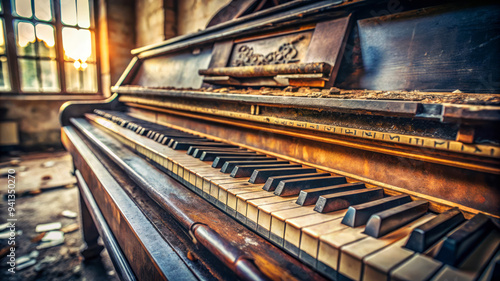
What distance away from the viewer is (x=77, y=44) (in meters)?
7.23

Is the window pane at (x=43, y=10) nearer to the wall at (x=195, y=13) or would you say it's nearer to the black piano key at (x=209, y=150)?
the wall at (x=195, y=13)

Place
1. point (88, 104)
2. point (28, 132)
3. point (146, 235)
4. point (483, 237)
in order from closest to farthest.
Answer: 1. point (483, 237)
2. point (146, 235)
3. point (88, 104)
4. point (28, 132)

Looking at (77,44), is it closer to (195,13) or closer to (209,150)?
(195,13)

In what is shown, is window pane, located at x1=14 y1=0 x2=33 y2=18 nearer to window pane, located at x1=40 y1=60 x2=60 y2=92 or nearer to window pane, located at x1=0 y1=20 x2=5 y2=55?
window pane, located at x1=0 y1=20 x2=5 y2=55

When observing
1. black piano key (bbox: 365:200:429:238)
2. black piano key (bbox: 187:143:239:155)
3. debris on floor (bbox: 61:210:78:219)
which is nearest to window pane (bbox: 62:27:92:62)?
debris on floor (bbox: 61:210:78:219)

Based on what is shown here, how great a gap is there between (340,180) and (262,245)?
395 millimetres

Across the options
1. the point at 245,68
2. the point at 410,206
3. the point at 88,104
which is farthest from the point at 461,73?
the point at 88,104

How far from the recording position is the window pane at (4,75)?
633 centimetres

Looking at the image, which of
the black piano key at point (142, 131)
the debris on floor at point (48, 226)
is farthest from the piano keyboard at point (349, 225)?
the debris on floor at point (48, 226)

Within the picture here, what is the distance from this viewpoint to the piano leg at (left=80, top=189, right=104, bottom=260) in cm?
267

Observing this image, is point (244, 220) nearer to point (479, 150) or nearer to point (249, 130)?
point (479, 150)

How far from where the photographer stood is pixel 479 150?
63 cm

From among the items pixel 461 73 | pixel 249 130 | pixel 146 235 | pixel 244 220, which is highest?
pixel 461 73

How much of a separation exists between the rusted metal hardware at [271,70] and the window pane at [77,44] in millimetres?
7044
